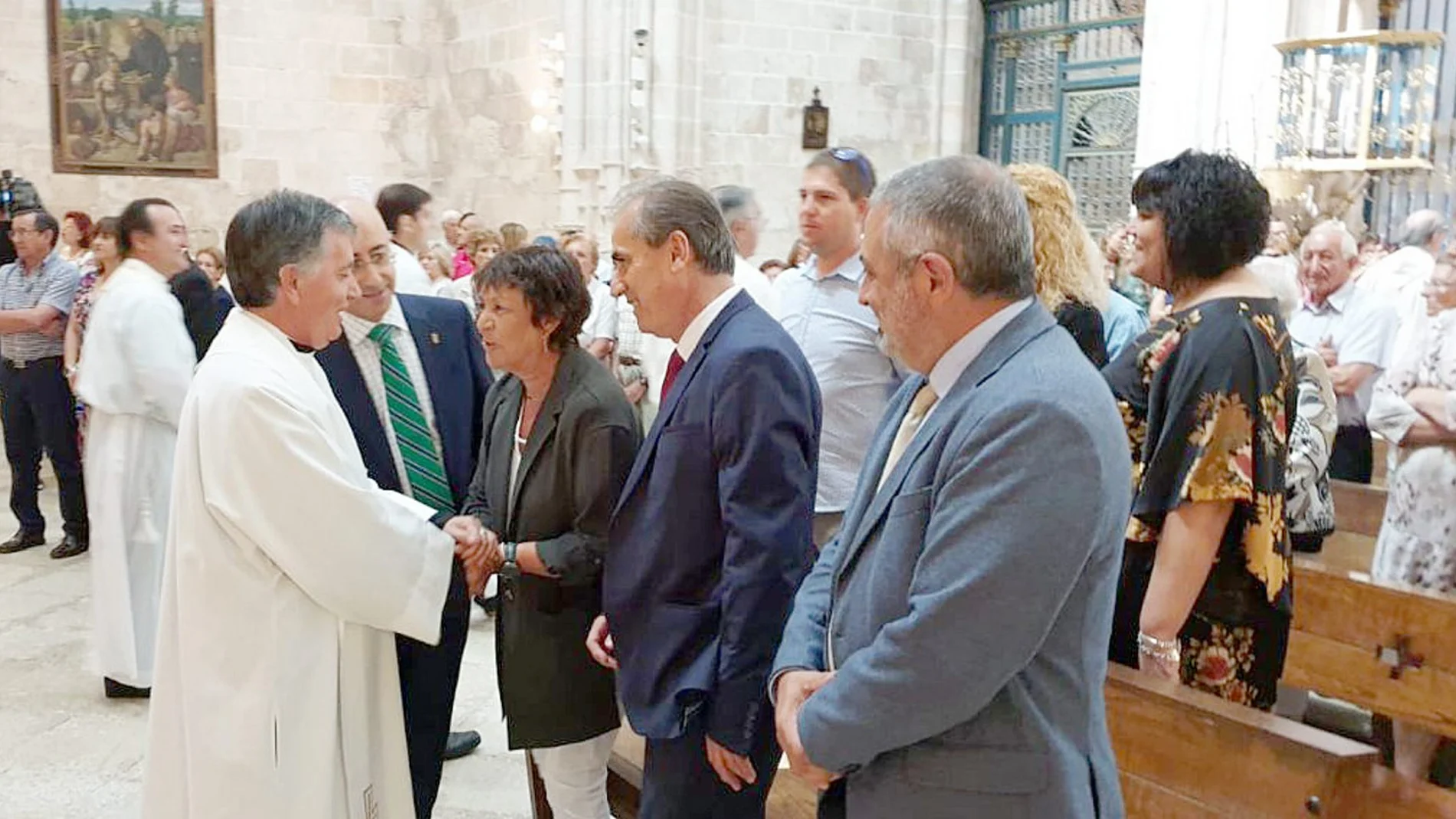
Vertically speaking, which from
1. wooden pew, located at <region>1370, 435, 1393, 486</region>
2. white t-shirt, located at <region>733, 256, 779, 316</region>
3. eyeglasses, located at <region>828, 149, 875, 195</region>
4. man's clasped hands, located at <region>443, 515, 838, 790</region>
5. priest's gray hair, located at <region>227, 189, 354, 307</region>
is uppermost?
eyeglasses, located at <region>828, 149, 875, 195</region>

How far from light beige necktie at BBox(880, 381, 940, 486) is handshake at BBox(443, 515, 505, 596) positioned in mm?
1063

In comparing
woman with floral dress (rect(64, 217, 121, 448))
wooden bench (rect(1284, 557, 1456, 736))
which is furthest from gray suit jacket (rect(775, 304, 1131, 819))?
woman with floral dress (rect(64, 217, 121, 448))

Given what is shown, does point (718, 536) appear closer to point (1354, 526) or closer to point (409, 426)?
point (409, 426)

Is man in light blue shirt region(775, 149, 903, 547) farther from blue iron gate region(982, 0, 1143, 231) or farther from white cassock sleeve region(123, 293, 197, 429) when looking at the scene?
blue iron gate region(982, 0, 1143, 231)

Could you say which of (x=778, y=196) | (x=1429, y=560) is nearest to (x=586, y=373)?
Result: (x=1429, y=560)

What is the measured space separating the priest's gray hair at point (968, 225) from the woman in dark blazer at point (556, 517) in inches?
41.8

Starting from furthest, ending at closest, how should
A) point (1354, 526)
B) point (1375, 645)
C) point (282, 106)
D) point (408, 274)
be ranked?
point (282, 106)
point (408, 274)
point (1354, 526)
point (1375, 645)

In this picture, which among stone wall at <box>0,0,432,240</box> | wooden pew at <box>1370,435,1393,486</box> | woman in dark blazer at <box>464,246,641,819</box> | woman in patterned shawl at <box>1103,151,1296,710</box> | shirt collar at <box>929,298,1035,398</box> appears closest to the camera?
shirt collar at <box>929,298,1035,398</box>

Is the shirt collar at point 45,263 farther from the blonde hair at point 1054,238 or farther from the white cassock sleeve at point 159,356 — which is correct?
the blonde hair at point 1054,238

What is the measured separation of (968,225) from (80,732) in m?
3.82

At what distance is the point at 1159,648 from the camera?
2268mm

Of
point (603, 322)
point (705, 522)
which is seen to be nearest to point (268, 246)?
point (705, 522)

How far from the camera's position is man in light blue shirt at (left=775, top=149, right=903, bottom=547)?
11.3ft

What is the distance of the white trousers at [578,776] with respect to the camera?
8.50 ft
